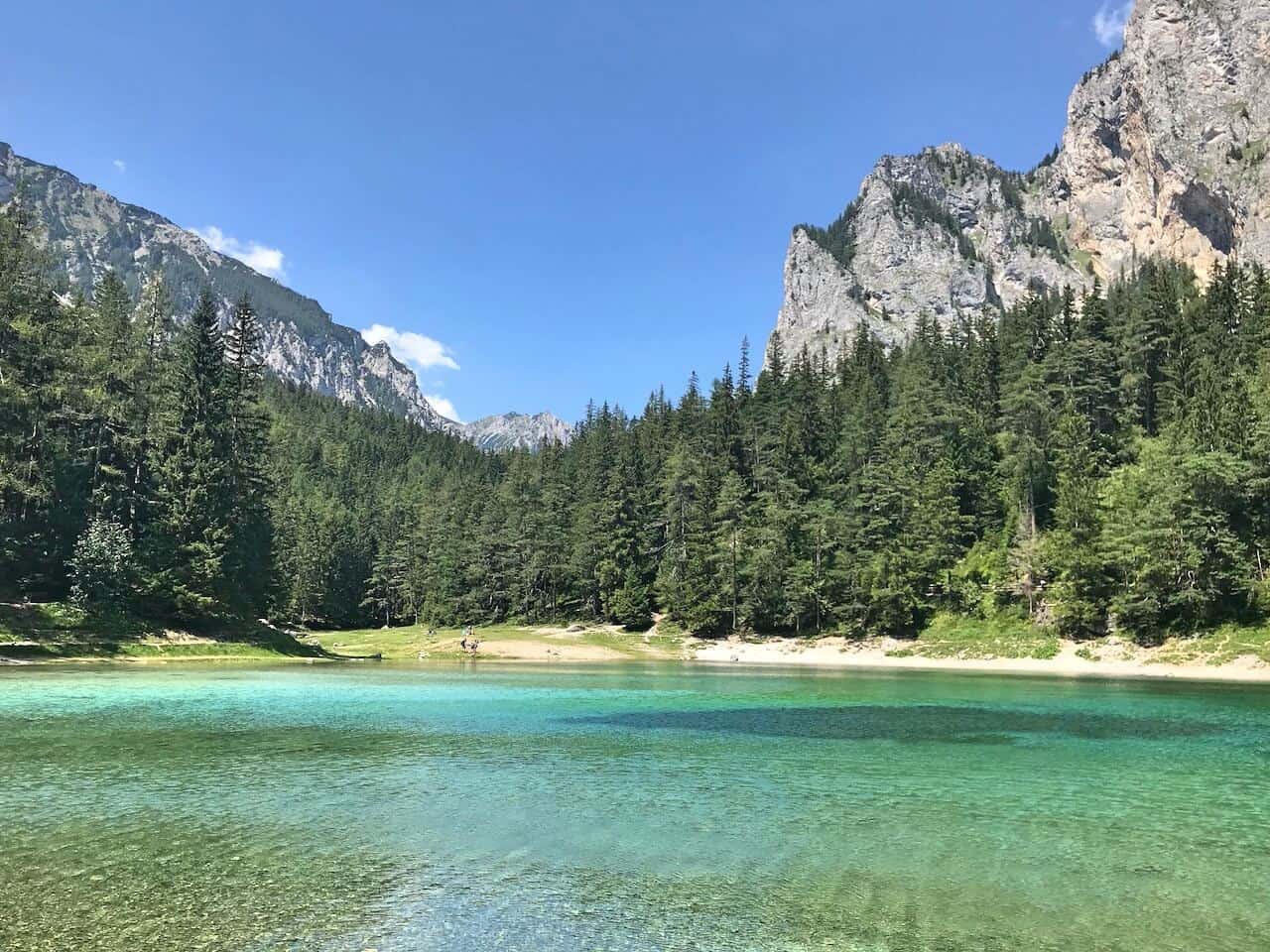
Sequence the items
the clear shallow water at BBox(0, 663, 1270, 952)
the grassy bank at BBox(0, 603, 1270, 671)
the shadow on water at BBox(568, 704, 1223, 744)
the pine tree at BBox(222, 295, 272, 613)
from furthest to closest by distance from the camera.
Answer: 1. the pine tree at BBox(222, 295, 272, 613)
2. the grassy bank at BBox(0, 603, 1270, 671)
3. the shadow on water at BBox(568, 704, 1223, 744)
4. the clear shallow water at BBox(0, 663, 1270, 952)

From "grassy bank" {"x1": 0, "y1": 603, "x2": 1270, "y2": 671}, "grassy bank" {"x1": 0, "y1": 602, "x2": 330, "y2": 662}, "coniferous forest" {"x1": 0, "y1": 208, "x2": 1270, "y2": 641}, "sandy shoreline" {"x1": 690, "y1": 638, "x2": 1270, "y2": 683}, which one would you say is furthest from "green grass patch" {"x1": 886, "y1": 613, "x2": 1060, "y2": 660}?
"grassy bank" {"x1": 0, "y1": 602, "x2": 330, "y2": 662}

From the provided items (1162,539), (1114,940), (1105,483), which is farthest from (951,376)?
(1114,940)

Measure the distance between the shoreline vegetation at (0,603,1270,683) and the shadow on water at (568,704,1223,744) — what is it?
85.6 ft

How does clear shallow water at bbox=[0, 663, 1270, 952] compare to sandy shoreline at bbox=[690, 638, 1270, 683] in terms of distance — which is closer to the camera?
clear shallow water at bbox=[0, 663, 1270, 952]

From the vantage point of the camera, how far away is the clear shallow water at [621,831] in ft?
30.1

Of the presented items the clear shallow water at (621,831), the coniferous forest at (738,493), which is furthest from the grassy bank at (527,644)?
the clear shallow water at (621,831)

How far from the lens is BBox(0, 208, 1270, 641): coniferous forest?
5672 cm

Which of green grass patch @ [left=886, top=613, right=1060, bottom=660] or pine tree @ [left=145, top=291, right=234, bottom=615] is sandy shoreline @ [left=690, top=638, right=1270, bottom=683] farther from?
pine tree @ [left=145, top=291, right=234, bottom=615]

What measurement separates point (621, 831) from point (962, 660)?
57.7 meters

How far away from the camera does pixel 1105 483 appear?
68062 mm

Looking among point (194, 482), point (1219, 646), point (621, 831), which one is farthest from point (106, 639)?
point (1219, 646)

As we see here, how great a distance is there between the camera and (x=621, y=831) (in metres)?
13.6

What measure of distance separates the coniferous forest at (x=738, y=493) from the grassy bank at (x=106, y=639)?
1.59 m

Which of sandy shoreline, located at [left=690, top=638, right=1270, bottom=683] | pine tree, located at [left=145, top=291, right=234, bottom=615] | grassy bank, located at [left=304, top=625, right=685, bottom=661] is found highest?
pine tree, located at [left=145, top=291, right=234, bottom=615]
